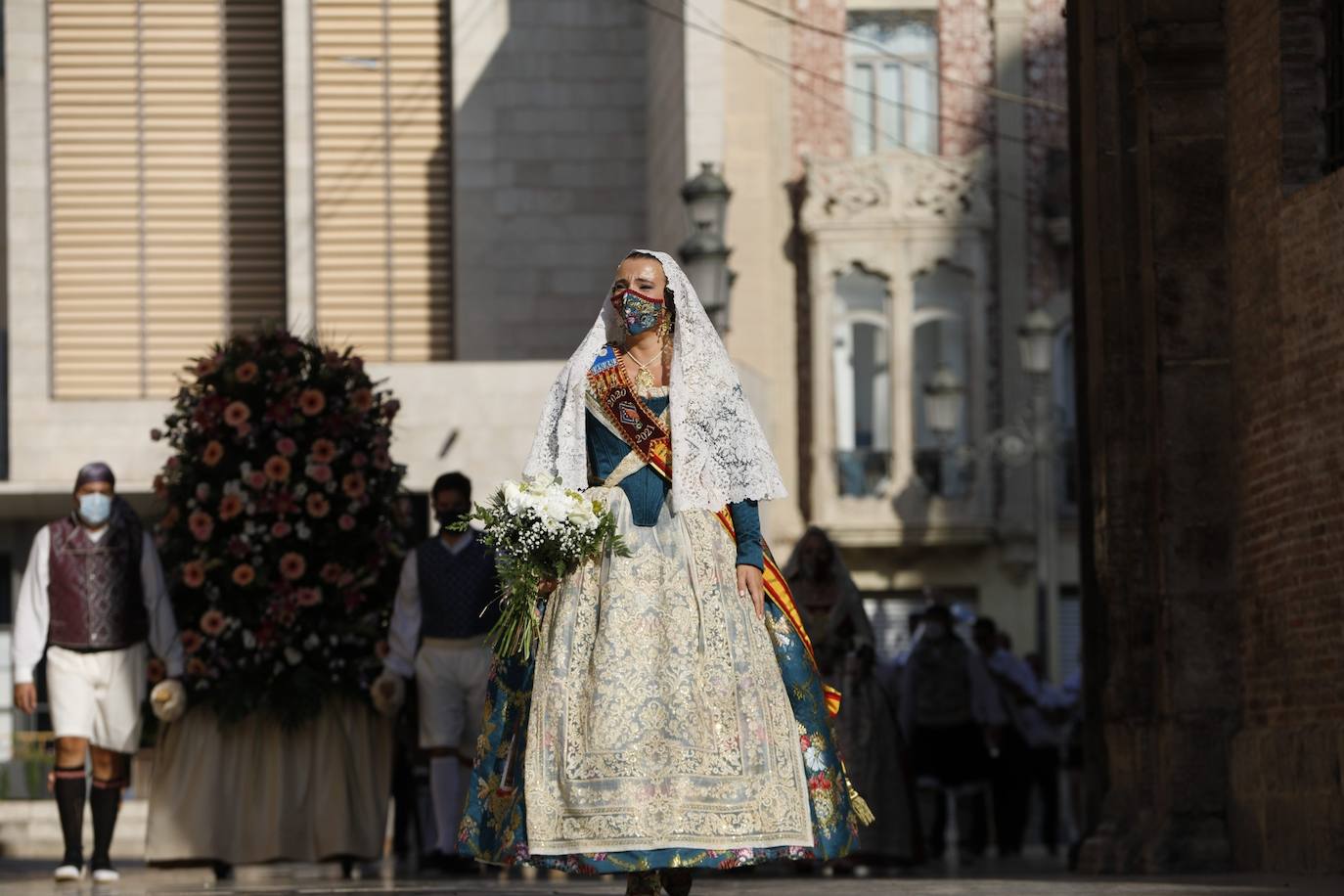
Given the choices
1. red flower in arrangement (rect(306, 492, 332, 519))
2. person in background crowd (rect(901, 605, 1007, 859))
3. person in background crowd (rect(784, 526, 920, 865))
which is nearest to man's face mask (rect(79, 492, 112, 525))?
red flower in arrangement (rect(306, 492, 332, 519))

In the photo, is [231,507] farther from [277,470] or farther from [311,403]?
[311,403]

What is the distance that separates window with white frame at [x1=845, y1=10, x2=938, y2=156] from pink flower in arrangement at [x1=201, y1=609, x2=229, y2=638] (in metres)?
27.9

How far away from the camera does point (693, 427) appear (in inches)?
402

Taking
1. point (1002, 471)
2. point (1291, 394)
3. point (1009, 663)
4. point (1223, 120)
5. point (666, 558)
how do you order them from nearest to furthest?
point (666, 558)
point (1291, 394)
point (1223, 120)
point (1009, 663)
point (1002, 471)

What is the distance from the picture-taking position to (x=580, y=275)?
38.9 m

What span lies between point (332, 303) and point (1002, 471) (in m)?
10.1

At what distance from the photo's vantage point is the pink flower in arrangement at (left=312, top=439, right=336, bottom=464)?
1620cm

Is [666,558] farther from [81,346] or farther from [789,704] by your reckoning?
[81,346]

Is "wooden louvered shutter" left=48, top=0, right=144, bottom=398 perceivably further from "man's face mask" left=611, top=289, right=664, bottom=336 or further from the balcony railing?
"man's face mask" left=611, top=289, right=664, bottom=336

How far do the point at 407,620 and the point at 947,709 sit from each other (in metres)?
7.77

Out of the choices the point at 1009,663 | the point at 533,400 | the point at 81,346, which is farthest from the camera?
the point at 81,346

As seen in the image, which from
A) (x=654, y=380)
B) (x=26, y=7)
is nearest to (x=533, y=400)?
(x=26, y=7)

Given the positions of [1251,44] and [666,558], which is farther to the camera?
[1251,44]

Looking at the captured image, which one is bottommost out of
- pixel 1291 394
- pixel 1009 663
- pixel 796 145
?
pixel 1009 663
